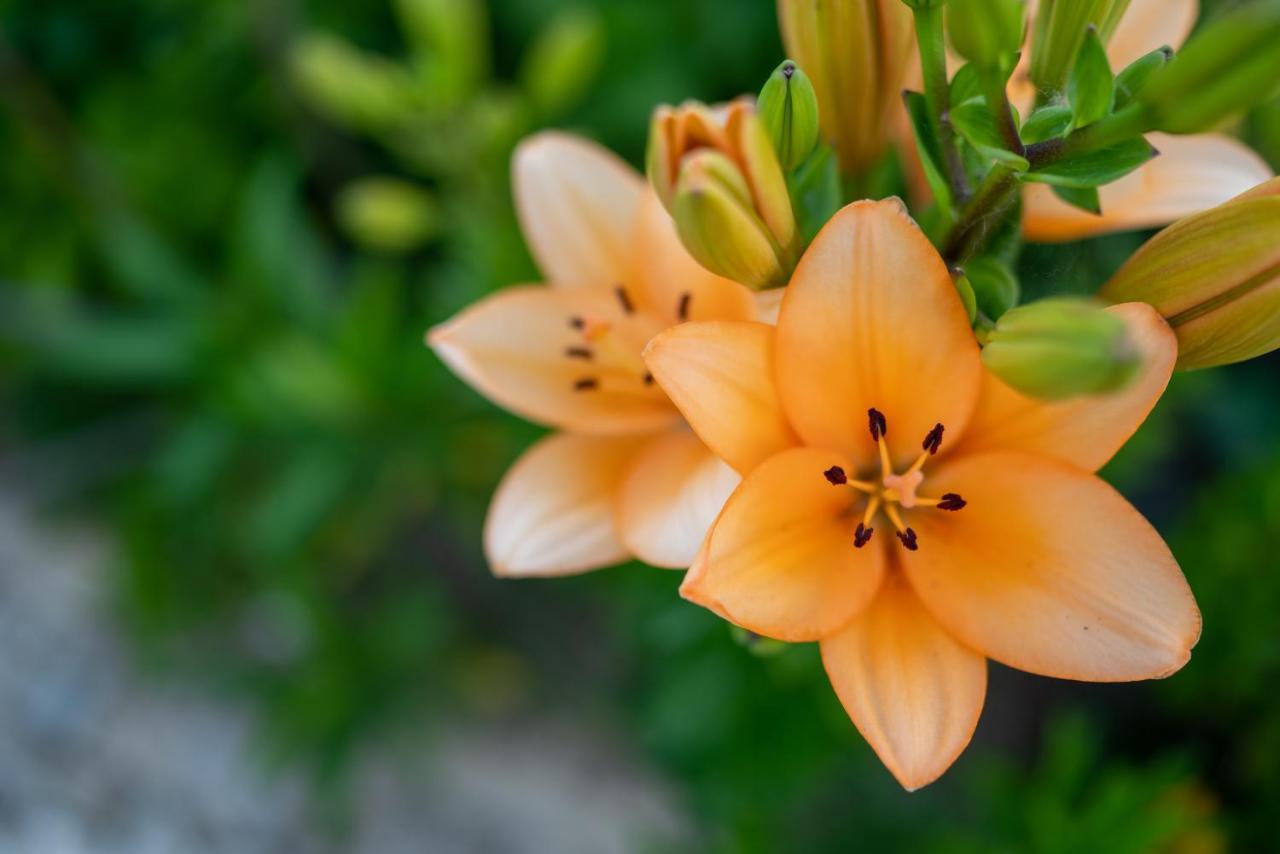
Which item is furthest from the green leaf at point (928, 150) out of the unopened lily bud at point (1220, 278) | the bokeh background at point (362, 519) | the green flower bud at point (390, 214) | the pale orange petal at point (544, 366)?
the green flower bud at point (390, 214)

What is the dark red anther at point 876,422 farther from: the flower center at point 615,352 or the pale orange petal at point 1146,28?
the pale orange petal at point 1146,28

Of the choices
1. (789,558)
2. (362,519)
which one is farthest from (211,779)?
(789,558)

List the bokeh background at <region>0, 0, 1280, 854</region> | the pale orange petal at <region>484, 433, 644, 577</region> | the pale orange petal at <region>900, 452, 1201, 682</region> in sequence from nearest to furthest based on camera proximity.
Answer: the pale orange petal at <region>900, 452, 1201, 682</region> < the pale orange petal at <region>484, 433, 644, 577</region> < the bokeh background at <region>0, 0, 1280, 854</region>

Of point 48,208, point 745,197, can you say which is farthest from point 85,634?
point 745,197

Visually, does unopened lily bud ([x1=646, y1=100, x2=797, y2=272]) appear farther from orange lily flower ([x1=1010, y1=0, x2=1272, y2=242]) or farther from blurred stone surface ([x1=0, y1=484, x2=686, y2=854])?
blurred stone surface ([x1=0, y1=484, x2=686, y2=854])

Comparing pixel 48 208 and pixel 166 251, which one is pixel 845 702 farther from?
pixel 48 208

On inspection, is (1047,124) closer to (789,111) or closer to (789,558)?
(789,111)

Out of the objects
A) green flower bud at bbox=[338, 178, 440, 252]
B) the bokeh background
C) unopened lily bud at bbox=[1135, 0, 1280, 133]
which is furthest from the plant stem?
green flower bud at bbox=[338, 178, 440, 252]
